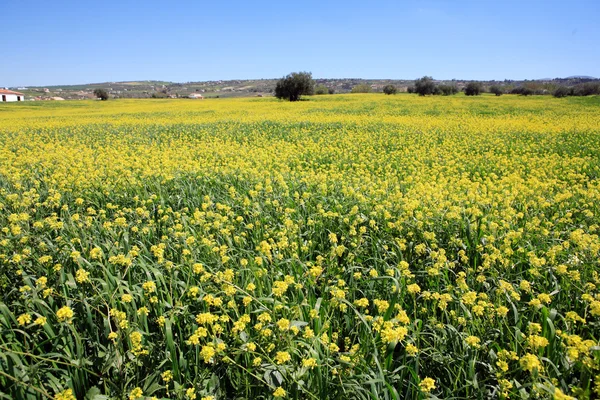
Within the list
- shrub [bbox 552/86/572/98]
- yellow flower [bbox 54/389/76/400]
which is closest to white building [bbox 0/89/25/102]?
yellow flower [bbox 54/389/76/400]

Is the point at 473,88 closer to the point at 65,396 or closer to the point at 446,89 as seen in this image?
the point at 446,89

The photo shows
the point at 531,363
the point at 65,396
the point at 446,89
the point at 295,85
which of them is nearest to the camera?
the point at 531,363

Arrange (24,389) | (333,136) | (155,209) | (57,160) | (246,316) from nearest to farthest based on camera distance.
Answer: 1. (24,389)
2. (246,316)
3. (155,209)
4. (57,160)
5. (333,136)

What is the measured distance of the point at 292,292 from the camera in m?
3.42

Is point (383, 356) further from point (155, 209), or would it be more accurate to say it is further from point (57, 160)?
point (57, 160)

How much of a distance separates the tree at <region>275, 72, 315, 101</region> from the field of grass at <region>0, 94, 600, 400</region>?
5317cm

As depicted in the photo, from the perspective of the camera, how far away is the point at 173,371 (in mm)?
2566

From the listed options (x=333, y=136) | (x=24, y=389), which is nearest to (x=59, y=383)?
(x=24, y=389)

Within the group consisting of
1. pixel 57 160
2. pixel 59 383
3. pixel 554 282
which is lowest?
pixel 59 383

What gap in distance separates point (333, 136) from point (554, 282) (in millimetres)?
14233

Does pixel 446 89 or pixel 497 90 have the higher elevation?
pixel 446 89

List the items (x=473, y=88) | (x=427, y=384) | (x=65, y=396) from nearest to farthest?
(x=65, y=396) < (x=427, y=384) < (x=473, y=88)

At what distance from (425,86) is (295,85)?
27.4 meters

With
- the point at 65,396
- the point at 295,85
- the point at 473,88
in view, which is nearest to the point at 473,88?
the point at 473,88
